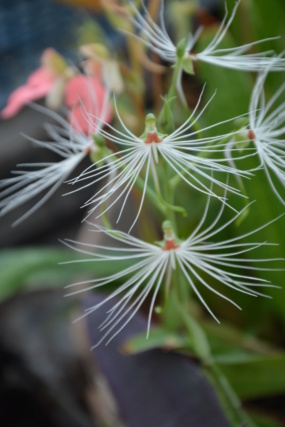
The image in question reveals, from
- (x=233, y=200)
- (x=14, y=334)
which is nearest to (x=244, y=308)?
(x=233, y=200)

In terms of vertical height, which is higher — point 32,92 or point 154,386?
point 32,92

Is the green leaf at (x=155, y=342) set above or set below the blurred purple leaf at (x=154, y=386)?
above

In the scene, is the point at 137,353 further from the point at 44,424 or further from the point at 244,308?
the point at 44,424

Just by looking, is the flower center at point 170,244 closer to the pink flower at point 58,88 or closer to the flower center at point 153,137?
the flower center at point 153,137

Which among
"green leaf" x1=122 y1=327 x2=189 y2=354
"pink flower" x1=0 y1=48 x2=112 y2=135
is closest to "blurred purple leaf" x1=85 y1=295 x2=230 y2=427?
"green leaf" x1=122 y1=327 x2=189 y2=354

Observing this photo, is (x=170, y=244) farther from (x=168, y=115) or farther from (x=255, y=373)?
(x=255, y=373)

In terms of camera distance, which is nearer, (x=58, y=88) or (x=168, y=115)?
(x=168, y=115)

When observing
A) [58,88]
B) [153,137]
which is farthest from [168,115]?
[58,88]

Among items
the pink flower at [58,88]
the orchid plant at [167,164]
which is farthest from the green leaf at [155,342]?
the pink flower at [58,88]

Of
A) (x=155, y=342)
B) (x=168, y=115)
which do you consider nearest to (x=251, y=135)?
(x=168, y=115)

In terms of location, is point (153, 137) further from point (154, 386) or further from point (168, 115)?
point (154, 386)
